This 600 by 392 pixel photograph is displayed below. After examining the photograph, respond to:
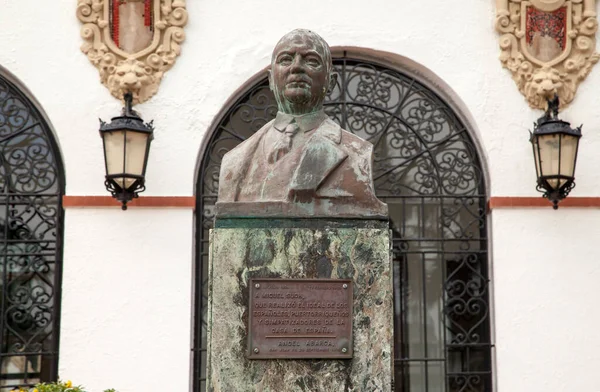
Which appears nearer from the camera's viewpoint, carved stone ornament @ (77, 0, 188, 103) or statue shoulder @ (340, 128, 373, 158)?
statue shoulder @ (340, 128, 373, 158)

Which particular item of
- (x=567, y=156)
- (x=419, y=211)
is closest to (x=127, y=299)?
(x=419, y=211)

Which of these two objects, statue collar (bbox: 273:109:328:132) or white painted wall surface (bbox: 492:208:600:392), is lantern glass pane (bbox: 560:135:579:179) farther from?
statue collar (bbox: 273:109:328:132)

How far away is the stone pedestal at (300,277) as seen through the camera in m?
5.79

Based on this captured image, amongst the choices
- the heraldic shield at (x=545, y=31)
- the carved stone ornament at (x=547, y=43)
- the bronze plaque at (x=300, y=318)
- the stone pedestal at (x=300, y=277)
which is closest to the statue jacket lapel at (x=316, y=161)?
the stone pedestal at (x=300, y=277)

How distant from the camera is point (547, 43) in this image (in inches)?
397

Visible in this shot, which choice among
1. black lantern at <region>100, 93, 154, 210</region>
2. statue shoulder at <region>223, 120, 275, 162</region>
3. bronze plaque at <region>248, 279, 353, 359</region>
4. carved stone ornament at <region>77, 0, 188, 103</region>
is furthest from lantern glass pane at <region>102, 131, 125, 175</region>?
bronze plaque at <region>248, 279, 353, 359</region>

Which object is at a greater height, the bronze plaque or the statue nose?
the statue nose

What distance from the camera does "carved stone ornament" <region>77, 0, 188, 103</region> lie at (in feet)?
32.3

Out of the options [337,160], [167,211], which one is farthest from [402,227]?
[337,160]

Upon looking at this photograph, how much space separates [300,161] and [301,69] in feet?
1.63

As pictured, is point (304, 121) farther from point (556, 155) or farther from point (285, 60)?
point (556, 155)

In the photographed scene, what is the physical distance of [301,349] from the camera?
19.0 feet

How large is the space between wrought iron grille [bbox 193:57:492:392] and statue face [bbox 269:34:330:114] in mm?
3863

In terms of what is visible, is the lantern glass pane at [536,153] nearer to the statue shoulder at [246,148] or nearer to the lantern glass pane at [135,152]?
the lantern glass pane at [135,152]
